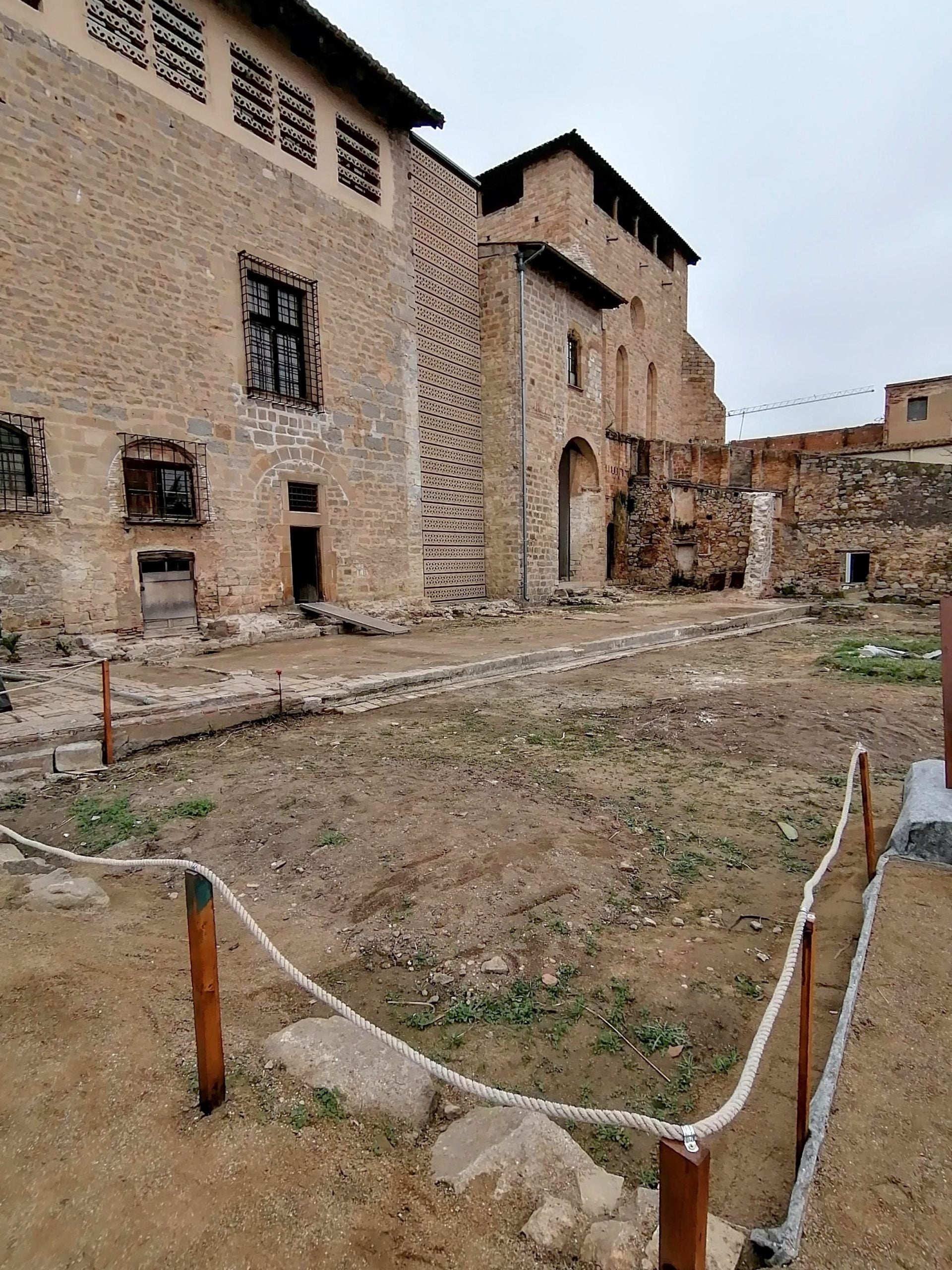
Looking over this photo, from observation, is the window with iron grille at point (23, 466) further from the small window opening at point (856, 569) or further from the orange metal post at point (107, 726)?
the small window opening at point (856, 569)

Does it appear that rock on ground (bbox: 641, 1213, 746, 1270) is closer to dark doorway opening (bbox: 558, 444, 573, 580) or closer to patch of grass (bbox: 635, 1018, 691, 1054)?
patch of grass (bbox: 635, 1018, 691, 1054)

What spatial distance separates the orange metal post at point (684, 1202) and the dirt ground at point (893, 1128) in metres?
0.44

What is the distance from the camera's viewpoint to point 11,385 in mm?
7934

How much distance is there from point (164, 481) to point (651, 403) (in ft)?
72.1

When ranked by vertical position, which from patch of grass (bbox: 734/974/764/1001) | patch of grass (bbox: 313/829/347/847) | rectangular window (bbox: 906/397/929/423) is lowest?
patch of grass (bbox: 734/974/764/1001)

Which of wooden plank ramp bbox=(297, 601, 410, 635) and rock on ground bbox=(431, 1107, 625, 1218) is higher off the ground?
wooden plank ramp bbox=(297, 601, 410, 635)

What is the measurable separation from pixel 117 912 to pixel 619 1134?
90.5 inches

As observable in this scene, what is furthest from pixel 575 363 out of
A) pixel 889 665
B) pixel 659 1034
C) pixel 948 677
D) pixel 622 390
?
pixel 659 1034

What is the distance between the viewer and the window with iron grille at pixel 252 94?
10.1 meters

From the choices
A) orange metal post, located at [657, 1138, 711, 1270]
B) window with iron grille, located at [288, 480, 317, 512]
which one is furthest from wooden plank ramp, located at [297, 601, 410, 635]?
orange metal post, located at [657, 1138, 711, 1270]

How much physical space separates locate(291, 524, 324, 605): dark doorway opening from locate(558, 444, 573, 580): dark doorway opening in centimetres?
936

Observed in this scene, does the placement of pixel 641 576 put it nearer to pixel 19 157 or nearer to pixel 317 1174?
pixel 19 157

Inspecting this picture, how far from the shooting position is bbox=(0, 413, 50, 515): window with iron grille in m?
7.89

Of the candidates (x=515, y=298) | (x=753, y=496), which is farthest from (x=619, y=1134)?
(x=753, y=496)
